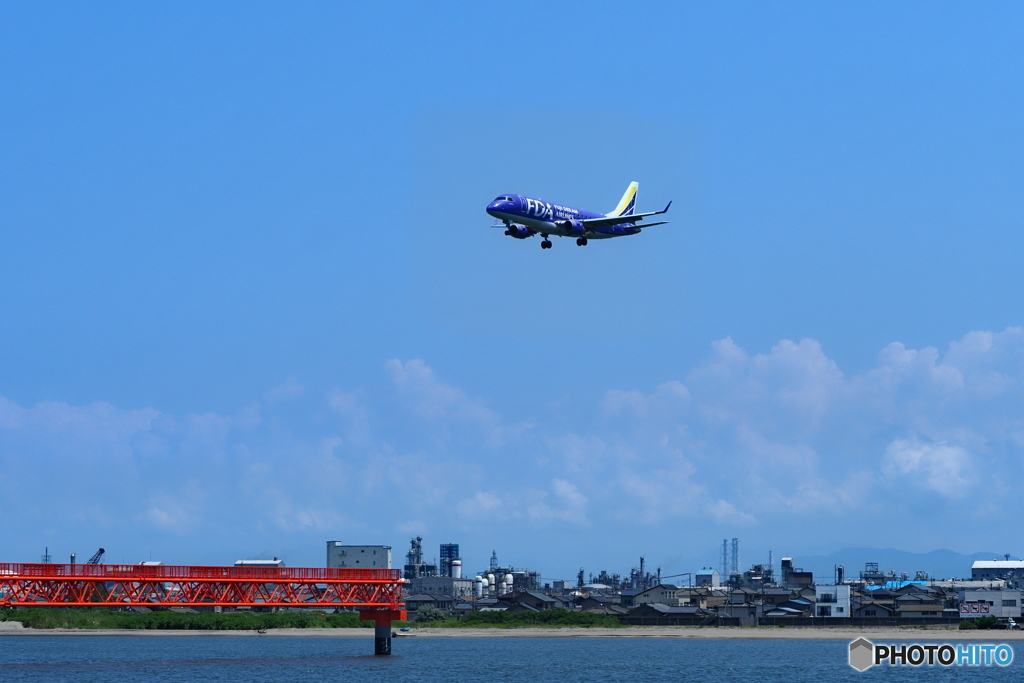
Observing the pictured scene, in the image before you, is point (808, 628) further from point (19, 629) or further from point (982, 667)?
point (19, 629)

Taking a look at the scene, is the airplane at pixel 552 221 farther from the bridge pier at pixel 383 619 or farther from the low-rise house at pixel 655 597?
the low-rise house at pixel 655 597

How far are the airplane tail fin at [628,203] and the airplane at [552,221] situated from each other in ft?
64.6

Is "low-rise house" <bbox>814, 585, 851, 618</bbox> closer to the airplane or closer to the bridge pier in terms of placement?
the bridge pier

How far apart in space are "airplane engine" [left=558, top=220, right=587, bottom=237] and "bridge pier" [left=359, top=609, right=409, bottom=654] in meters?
37.9

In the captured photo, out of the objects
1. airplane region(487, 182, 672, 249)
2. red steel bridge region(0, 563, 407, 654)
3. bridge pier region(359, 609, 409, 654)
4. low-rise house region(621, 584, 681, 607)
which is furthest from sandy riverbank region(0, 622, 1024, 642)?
airplane region(487, 182, 672, 249)

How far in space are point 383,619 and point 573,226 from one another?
137 feet

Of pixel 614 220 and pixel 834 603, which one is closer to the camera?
pixel 614 220

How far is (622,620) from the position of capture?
16812 cm

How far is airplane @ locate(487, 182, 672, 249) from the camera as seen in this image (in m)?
77.9


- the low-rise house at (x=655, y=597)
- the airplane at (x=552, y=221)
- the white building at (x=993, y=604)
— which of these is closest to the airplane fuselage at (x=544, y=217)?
the airplane at (x=552, y=221)

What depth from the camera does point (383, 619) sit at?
105 meters

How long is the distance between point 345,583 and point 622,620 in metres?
78.2

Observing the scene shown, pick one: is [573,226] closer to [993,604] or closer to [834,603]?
[993,604]

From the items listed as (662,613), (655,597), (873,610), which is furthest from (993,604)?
(655,597)
